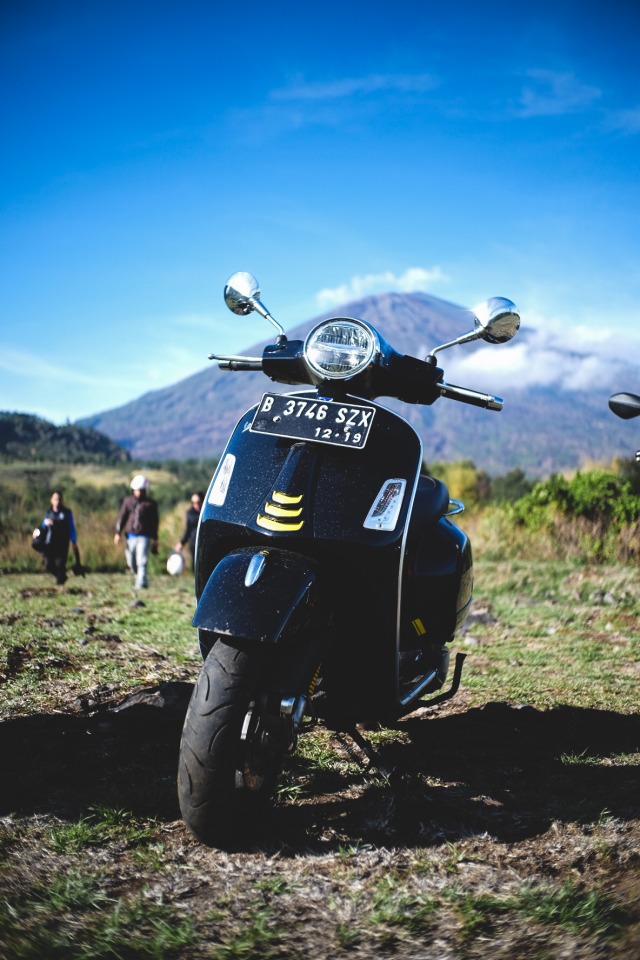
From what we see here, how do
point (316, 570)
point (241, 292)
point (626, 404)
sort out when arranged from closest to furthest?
point (316, 570)
point (626, 404)
point (241, 292)

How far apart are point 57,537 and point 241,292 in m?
8.10

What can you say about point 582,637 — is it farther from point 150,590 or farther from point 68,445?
point 68,445

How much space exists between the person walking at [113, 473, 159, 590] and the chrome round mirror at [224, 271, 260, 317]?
710 cm

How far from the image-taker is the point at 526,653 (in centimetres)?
553

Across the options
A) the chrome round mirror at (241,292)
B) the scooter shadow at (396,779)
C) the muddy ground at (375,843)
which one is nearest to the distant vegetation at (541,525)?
the scooter shadow at (396,779)

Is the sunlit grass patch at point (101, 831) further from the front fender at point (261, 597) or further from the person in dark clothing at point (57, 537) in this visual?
the person in dark clothing at point (57, 537)

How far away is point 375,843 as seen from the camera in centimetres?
247

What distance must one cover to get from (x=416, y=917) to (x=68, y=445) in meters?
80.4

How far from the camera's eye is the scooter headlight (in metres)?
2.80

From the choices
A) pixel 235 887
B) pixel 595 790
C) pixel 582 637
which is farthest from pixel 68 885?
pixel 582 637

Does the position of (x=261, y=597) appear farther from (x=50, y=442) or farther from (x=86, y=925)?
(x=50, y=442)

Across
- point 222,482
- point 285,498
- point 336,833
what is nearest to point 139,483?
point 222,482

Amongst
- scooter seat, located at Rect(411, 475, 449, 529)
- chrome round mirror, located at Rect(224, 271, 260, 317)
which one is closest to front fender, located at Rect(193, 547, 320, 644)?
scooter seat, located at Rect(411, 475, 449, 529)

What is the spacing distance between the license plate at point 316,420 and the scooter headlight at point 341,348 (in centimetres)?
13
